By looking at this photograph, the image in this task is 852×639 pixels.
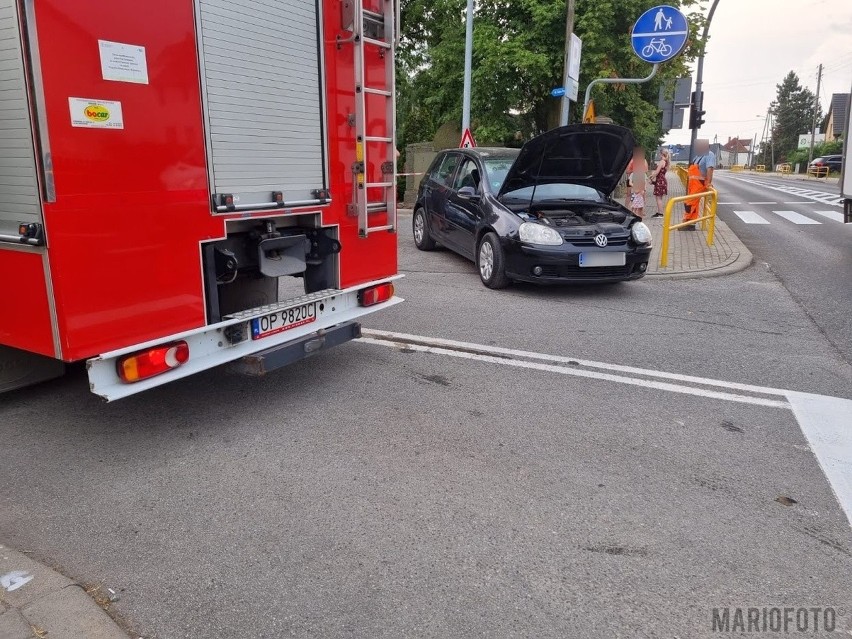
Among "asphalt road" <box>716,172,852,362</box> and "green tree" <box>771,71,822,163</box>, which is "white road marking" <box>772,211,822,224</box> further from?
"green tree" <box>771,71,822,163</box>

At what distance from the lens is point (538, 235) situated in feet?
25.7

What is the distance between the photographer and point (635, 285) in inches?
349

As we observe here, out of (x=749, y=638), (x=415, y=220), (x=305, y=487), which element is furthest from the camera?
(x=415, y=220)

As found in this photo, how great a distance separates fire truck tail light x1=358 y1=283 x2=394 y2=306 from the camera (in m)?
5.33

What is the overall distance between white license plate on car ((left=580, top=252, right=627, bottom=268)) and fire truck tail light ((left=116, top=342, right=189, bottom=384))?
5115 millimetres

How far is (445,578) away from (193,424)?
224cm

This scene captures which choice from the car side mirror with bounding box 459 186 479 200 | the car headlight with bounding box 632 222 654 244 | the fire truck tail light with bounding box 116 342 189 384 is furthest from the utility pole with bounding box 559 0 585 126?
the fire truck tail light with bounding box 116 342 189 384

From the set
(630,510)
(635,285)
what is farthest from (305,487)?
(635,285)

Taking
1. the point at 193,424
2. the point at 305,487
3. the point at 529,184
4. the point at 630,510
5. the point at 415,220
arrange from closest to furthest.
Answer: the point at 630,510 < the point at 305,487 < the point at 193,424 < the point at 529,184 < the point at 415,220

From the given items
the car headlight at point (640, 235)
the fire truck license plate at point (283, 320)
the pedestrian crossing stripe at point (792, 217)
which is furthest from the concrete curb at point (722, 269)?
the pedestrian crossing stripe at point (792, 217)

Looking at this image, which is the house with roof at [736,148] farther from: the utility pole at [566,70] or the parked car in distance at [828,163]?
the utility pole at [566,70]

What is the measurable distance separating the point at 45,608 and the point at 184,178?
2213 millimetres

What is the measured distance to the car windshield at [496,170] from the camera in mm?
8906

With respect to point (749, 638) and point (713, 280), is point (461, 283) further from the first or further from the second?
point (749, 638)
